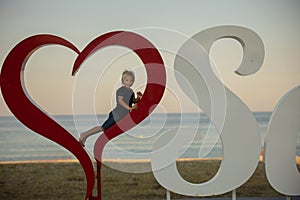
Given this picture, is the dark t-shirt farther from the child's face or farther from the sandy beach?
the sandy beach

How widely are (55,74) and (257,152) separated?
503 cm

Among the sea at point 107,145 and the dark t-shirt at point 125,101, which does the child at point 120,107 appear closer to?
the dark t-shirt at point 125,101

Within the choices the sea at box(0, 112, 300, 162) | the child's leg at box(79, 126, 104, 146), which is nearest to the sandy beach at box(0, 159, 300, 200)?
the sea at box(0, 112, 300, 162)

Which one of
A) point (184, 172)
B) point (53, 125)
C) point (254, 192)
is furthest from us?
point (184, 172)

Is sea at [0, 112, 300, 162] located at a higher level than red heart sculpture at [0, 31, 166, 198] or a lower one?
lower

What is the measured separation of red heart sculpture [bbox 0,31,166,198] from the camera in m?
3.94

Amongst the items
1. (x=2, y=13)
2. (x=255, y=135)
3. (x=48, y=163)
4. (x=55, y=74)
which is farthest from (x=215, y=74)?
(x=48, y=163)

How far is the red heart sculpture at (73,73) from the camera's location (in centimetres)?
394

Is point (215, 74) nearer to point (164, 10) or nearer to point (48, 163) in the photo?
point (164, 10)

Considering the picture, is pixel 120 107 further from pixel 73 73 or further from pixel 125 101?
pixel 73 73

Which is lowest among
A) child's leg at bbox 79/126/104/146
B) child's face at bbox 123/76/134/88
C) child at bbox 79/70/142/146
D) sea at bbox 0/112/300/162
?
sea at bbox 0/112/300/162

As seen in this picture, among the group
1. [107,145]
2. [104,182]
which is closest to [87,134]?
[104,182]

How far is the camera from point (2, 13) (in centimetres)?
731

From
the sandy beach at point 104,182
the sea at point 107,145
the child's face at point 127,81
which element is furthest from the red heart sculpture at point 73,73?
the sea at point 107,145
